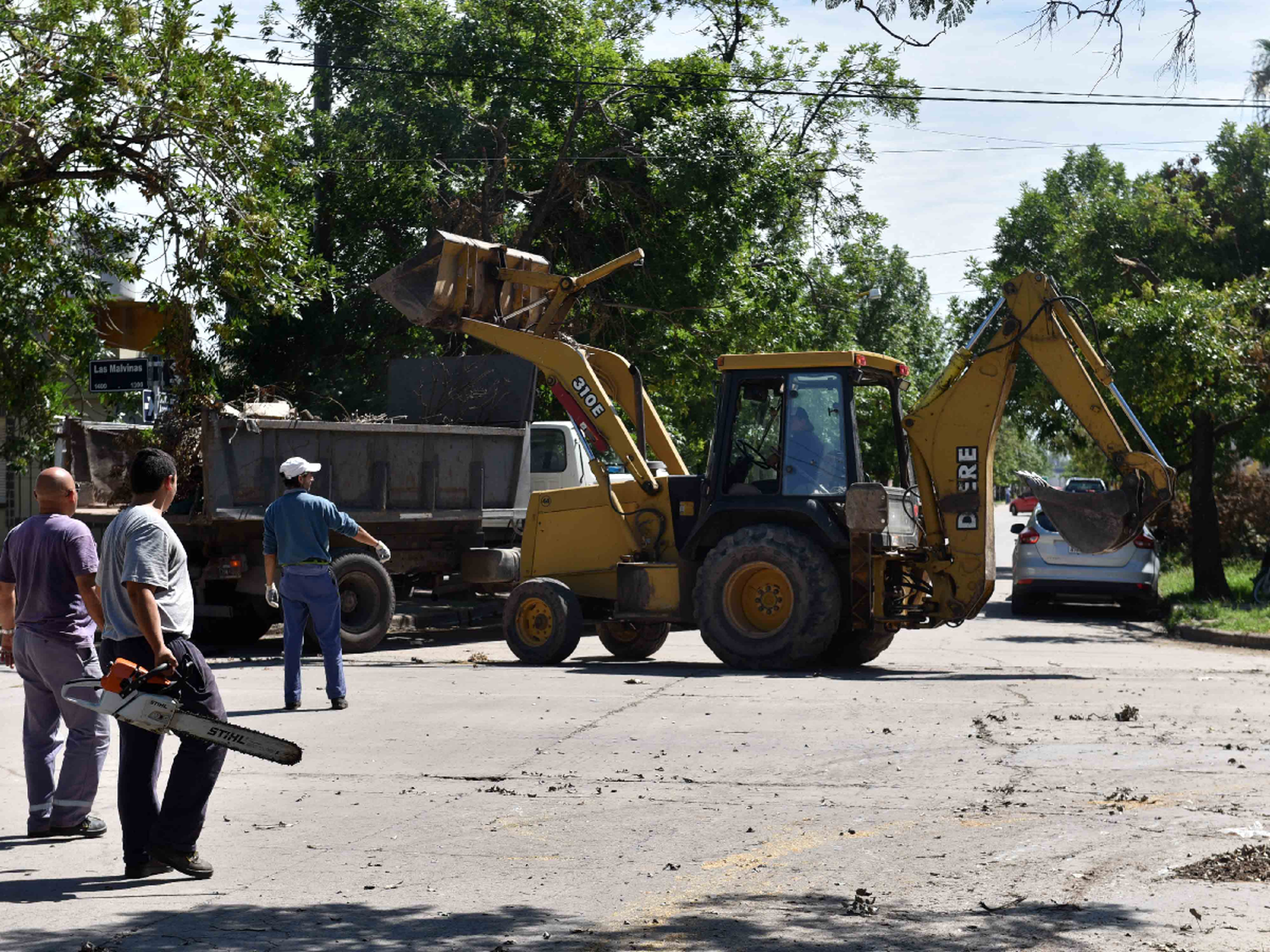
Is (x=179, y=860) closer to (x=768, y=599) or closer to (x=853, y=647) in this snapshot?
(x=768, y=599)

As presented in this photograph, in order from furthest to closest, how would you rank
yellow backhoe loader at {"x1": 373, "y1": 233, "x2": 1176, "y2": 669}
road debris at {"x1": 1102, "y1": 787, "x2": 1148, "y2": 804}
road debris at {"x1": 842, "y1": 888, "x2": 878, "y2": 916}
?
yellow backhoe loader at {"x1": 373, "y1": 233, "x2": 1176, "y2": 669} → road debris at {"x1": 1102, "y1": 787, "x2": 1148, "y2": 804} → road debris at {"x1": 842, "y1": 888, "x2": 878, "y2": 916}

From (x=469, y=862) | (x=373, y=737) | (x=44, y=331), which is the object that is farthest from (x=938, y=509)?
(x=44, y=331)

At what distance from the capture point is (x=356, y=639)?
15.1 meters

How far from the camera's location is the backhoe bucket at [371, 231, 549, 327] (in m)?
14.1

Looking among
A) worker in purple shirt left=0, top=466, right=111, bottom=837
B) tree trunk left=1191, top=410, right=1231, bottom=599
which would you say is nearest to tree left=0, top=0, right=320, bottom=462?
worker in purple shirt left=0, top=466, right=111, bottom=837

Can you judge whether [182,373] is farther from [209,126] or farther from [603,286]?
[603,286]

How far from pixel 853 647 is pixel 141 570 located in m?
8.65

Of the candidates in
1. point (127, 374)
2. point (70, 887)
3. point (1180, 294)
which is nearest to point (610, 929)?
point (70, 887)

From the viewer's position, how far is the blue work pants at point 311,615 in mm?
10672

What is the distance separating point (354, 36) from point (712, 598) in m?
16.2

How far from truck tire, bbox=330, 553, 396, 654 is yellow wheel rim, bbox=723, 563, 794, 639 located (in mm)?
4006

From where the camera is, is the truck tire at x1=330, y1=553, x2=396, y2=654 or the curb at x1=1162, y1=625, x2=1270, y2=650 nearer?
the truck tire at x1=330, y1=553, x2=396, y2=654

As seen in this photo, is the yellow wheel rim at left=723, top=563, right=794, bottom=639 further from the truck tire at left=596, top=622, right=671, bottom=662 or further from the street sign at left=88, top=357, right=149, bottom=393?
the street sign at left=88, top=357, right=149, bottom=393

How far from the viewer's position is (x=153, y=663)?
246 inches
